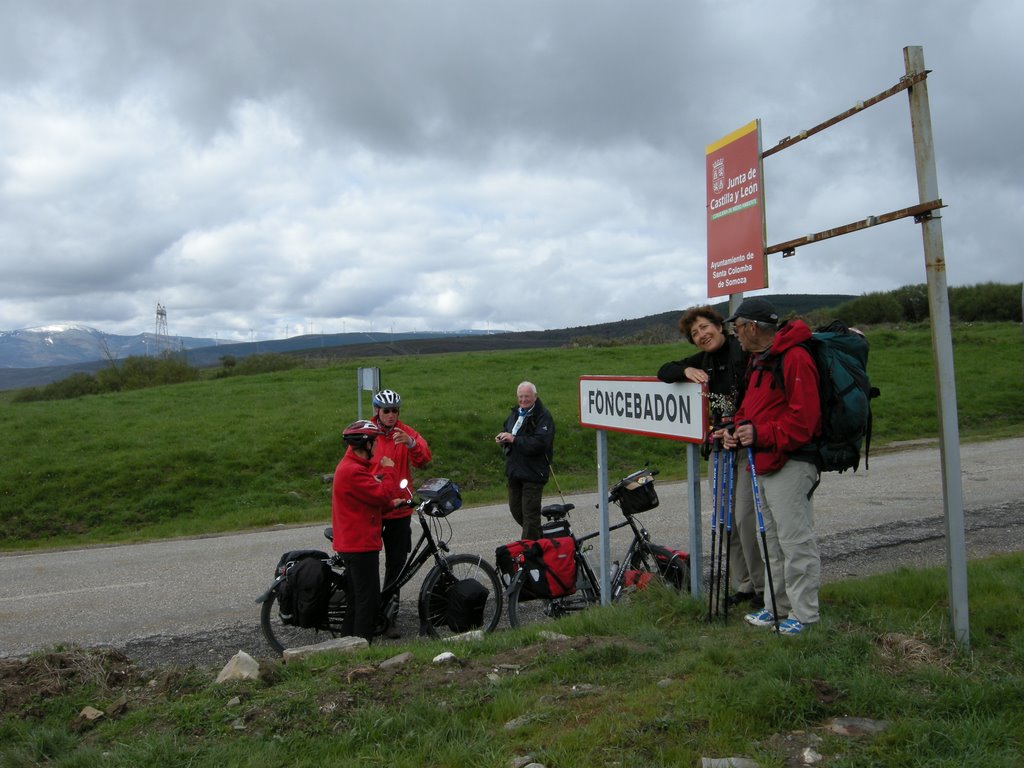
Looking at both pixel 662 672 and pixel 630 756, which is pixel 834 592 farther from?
pixel 630 756

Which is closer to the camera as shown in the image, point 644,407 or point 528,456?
point 644,407

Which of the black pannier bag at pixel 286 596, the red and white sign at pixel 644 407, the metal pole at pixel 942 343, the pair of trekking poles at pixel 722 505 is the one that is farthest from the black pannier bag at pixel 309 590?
the metal pole at pixel 942 343

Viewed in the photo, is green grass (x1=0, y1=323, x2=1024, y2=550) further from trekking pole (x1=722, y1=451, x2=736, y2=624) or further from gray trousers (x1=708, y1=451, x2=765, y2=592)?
trekking pole (x1=722, y1=451, x2=736, y2=624)

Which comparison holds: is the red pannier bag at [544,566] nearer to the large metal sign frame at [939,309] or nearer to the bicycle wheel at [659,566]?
the bicycle wheel at [659,566]

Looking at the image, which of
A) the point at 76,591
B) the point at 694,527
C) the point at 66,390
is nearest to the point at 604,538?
the point at 694,527

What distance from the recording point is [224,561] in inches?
389

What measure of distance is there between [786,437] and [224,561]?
7.71 m

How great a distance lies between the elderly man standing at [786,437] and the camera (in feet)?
14.6

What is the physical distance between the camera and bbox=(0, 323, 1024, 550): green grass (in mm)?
15023

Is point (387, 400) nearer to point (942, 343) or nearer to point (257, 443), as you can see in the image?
point (942, 343)

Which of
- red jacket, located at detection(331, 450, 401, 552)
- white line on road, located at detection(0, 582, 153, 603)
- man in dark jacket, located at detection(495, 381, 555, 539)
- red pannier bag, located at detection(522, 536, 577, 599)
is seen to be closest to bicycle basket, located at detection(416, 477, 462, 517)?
red jacket, located at detection(331, 450, 401, 552)

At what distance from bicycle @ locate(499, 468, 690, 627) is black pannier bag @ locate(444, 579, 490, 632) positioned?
0.24 m

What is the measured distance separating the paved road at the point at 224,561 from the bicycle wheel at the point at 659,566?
2.73 meters

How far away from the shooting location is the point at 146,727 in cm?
409
